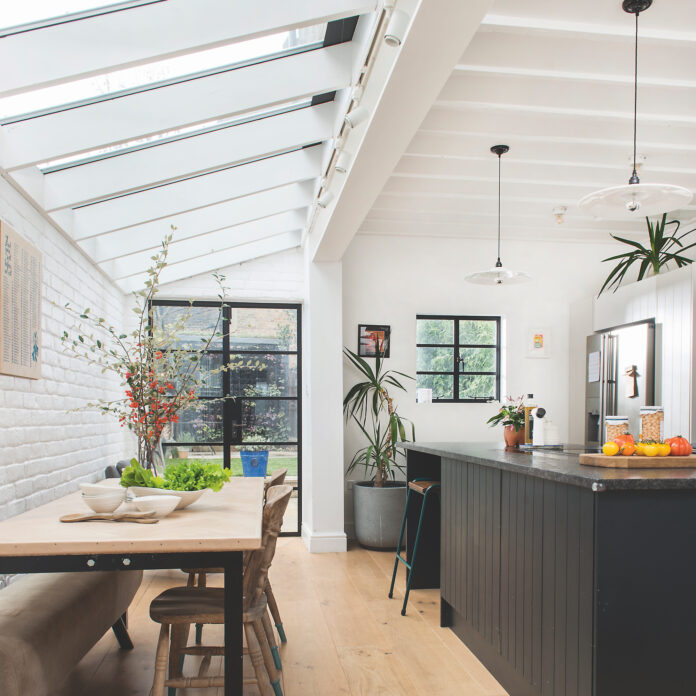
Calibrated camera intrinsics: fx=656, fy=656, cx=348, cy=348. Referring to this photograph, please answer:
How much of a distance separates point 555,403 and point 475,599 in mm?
3600

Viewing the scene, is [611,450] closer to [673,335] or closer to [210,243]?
[673,335]

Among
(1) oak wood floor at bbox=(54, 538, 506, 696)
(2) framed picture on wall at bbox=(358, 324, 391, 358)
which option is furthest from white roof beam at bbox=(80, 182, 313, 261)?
(1) oak wood floor at bbox=(54, 538, 506, 696)

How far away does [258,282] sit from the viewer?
19.7 feet

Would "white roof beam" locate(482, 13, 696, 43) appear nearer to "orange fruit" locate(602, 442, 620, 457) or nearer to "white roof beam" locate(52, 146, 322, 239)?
"white roof beam" locate(52, 146, 322, 239)

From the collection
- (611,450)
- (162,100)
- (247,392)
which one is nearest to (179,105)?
(162,100)

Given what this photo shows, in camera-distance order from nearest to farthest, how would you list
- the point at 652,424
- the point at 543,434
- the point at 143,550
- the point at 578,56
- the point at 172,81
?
the point at 143,550
the point at 652,424
the point at 172,81
the point at 578,56
the point at 543,434

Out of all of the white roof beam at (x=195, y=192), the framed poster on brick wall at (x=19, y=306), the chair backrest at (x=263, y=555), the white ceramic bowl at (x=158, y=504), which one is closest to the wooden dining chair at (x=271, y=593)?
the chair backrest at (x=263, y=555)

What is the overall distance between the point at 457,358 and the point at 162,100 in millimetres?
4102

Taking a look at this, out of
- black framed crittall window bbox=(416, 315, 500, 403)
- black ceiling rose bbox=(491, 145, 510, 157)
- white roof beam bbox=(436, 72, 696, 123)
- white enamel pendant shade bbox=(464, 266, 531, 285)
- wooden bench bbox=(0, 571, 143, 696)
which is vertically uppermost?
white roof beam bbox=(436, 72, 696, 123)

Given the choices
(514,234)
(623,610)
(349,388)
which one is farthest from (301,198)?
(623,610)

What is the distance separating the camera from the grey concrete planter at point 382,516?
5.53m

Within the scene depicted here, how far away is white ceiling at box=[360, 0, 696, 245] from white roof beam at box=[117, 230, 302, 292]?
2.65 feet

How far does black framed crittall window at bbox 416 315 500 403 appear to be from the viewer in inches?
249

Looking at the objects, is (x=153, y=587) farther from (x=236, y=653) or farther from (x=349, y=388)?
(x=236, y=653)
